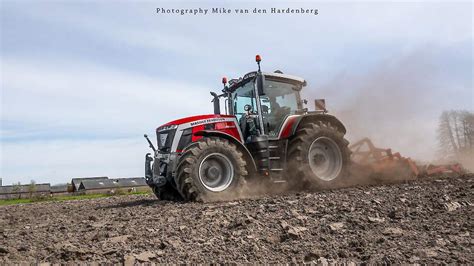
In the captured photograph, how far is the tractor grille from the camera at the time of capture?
7934mm

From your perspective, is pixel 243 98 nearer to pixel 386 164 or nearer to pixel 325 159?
pixel 325 159

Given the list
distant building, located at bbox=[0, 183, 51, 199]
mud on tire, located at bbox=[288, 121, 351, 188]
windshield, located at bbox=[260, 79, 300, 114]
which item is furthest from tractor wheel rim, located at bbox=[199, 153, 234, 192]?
distant building, located at bbox=[0, 183, 51, 199]

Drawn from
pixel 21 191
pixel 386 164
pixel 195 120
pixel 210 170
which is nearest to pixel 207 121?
pixel 195 120

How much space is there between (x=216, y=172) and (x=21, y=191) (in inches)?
1299

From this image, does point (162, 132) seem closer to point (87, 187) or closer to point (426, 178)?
point (426, 178)

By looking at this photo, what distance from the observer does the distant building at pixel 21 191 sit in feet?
109

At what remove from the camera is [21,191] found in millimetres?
34438

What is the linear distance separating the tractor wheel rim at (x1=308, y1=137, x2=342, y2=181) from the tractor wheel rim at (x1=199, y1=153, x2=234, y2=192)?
2.12 m

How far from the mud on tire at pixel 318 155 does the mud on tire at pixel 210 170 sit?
4.18ft

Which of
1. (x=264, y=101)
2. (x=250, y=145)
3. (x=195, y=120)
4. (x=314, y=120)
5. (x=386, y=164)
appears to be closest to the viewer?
(x=195, y=120)

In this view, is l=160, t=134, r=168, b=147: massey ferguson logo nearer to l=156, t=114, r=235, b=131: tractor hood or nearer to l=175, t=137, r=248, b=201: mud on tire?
l=156, t=114, r=235, b=131: tractor hood

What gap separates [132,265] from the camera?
330 cm

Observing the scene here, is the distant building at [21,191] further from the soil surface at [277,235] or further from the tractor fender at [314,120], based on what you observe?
the soil surface at [277,235]

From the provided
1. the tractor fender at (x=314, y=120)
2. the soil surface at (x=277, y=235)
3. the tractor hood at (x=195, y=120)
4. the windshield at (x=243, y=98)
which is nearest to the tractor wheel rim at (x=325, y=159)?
the tractor fender at (x=314, y=120)
